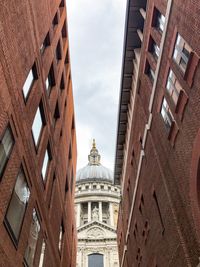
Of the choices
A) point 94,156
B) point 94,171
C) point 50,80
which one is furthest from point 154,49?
point 94,156

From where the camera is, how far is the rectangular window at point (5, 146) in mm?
10773

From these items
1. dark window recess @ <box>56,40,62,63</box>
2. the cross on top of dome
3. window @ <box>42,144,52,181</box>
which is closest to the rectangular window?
window @ <box>42,144,52,181</box>

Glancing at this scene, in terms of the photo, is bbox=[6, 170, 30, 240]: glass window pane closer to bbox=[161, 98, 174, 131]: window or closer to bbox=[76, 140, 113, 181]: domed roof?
bbox=[161, 98, 174, 131]: window

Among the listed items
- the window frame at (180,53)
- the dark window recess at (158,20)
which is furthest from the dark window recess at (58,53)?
the window frame at (180,53)

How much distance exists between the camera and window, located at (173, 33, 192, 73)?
41.2 ft

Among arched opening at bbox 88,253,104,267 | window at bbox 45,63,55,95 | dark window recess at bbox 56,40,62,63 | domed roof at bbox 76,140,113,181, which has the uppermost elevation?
domed roof at bbox 76,140,113,181

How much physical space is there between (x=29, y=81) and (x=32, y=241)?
679 cm

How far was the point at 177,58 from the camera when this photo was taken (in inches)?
540

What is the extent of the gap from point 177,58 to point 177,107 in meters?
2.05

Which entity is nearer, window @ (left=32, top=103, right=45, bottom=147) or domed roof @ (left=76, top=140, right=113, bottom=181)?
window @ (left=32, top=103, right=45, bottom=147)

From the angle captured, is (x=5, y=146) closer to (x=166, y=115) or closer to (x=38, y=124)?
(x=38, y=124)

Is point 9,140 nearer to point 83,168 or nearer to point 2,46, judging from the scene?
point 2,46

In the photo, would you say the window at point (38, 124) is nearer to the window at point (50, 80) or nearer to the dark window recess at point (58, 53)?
the window at point (50, 80)

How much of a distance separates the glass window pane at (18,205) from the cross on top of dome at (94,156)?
96388 millimetres
